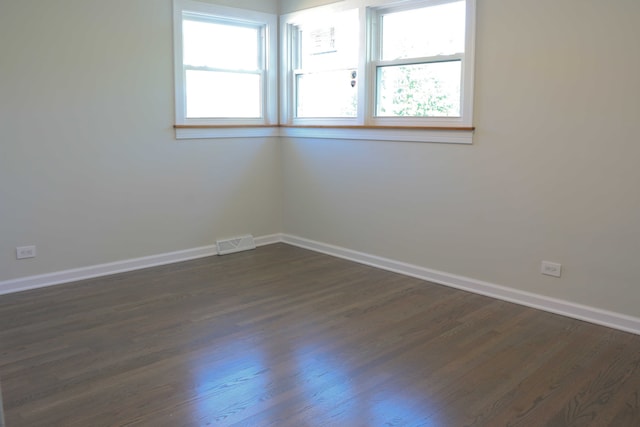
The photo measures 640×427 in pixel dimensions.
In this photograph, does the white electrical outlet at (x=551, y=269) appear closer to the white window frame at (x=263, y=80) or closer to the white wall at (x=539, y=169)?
the white wall at (x=539, y=169)

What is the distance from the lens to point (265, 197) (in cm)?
562

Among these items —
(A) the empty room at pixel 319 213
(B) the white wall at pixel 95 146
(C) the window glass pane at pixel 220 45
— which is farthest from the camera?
(C) the window glass pane at pixel 220 45

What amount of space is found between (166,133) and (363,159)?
1709mm

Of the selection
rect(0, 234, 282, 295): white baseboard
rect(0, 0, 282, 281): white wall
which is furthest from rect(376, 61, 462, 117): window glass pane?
rect(0, 234, 282, 295): white baseboard

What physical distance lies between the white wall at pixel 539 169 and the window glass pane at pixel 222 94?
142 cm

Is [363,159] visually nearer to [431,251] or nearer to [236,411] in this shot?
[431,251]

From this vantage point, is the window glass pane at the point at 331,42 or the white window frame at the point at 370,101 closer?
the white window frame at the point at 370,101

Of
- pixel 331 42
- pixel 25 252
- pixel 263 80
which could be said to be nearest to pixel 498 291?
pixel 331 42

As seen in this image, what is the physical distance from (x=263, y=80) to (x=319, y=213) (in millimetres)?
1413

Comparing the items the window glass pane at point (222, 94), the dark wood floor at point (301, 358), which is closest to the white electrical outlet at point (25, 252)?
the dark wood floor at point (301, 358)

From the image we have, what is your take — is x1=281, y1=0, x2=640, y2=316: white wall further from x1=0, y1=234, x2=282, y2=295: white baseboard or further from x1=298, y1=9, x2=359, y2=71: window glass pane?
x1=0, y1=234, x2=282, y2=295: white baseboard

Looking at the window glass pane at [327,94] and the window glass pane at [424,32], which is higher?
the window glass pane at [424,32]

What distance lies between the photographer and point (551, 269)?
3.77 metres

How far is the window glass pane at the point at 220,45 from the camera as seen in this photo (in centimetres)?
495
